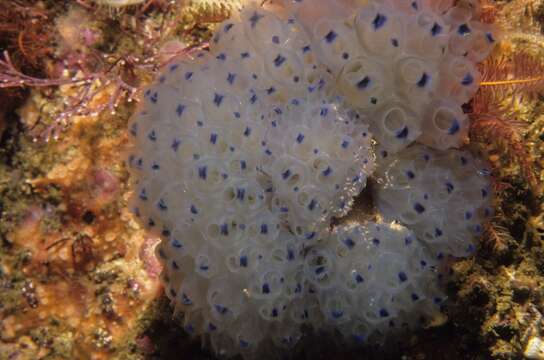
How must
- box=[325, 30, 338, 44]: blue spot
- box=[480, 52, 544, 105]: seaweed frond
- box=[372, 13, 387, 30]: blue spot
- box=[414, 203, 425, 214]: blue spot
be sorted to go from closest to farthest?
1. box=[372, 13, 387, 30]: blue spot
2. box=[325, 30, 338, 44]: blue spot
3. box=[414, 203, 425, 214]: blue spot
4. box=[480, 52, 544, 105]: seaweed frond

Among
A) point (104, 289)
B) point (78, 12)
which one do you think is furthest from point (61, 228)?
point (78, 12)

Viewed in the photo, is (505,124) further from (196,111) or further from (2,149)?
(2,149)

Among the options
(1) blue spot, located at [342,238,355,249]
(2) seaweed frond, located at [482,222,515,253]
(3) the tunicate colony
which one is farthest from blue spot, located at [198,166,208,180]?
(2) seaweed frond, located at [482,222,515,253]

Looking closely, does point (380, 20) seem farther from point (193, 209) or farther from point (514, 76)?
point (193, 209)

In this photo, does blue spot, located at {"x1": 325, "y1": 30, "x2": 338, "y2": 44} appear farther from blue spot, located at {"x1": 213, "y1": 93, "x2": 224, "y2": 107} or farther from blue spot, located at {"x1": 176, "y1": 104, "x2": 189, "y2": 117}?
blue spot, located at {"x1": 176, "y1": 104, "x2": 189, "y2": 117}

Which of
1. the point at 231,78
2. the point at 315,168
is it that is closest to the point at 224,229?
the point at 315,168

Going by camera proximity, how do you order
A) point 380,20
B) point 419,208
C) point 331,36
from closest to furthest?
point 380,20 < point 331,36 < point 419,208

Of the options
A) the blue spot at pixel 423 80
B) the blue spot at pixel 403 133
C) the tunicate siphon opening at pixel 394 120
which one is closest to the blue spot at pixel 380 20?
the blue spot at pixel 423 80
